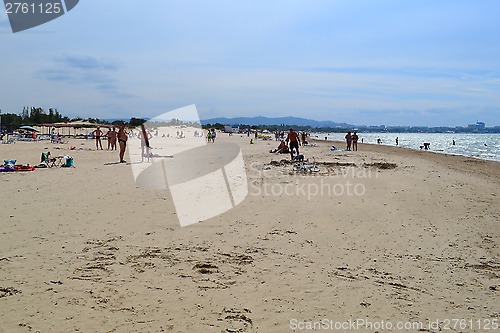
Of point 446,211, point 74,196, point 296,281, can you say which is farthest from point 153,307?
point 446,211

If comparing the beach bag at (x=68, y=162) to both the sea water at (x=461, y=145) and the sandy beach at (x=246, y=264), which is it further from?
the sea water at (x=461, y=145)

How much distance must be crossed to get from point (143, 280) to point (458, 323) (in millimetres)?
3615

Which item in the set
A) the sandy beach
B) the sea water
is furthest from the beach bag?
the sea water

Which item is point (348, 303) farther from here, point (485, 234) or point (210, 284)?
point (485, 234)

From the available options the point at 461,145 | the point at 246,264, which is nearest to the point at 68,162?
the point at 246,264

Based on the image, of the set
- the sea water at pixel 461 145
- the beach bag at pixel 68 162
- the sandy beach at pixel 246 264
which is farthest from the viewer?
Result: the sea water at pixel 461 145

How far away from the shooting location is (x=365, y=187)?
12.5m

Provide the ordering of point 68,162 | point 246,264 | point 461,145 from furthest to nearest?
point 461,145
point 68,162
point 246,264

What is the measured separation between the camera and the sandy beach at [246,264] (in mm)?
4211

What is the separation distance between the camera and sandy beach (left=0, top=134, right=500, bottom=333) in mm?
4211

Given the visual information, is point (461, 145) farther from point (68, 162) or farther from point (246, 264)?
point (246, 264)

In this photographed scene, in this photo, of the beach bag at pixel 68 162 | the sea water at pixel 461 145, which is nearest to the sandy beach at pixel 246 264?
the beach bag at pixel 68 162

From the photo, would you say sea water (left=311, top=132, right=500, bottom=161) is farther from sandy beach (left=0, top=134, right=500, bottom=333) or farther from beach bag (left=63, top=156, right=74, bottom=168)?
beach bag (left=63, top=156, right=74, bottom=168)

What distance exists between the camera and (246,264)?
18.7 ft
